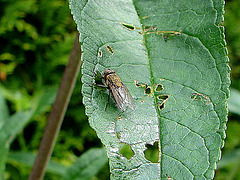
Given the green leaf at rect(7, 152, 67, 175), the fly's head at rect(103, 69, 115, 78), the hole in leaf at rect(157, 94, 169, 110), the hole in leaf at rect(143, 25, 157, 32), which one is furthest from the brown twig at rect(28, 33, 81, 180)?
the green leaf at rect(7, 152, 67, 175)

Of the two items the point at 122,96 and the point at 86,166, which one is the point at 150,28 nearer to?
the point at 122,96

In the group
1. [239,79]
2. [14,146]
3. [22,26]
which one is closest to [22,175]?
[14,146]

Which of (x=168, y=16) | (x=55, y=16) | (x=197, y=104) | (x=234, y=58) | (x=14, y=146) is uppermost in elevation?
(x=234, y=58)

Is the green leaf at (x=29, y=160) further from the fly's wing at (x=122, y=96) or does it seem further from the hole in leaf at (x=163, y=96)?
the hole in leaf at (x=163, y=96)

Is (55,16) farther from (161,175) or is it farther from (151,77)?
(161,175)

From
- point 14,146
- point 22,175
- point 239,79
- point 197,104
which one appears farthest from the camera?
point 239,79

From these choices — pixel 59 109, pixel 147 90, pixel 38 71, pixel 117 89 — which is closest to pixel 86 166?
pixel 59 109
